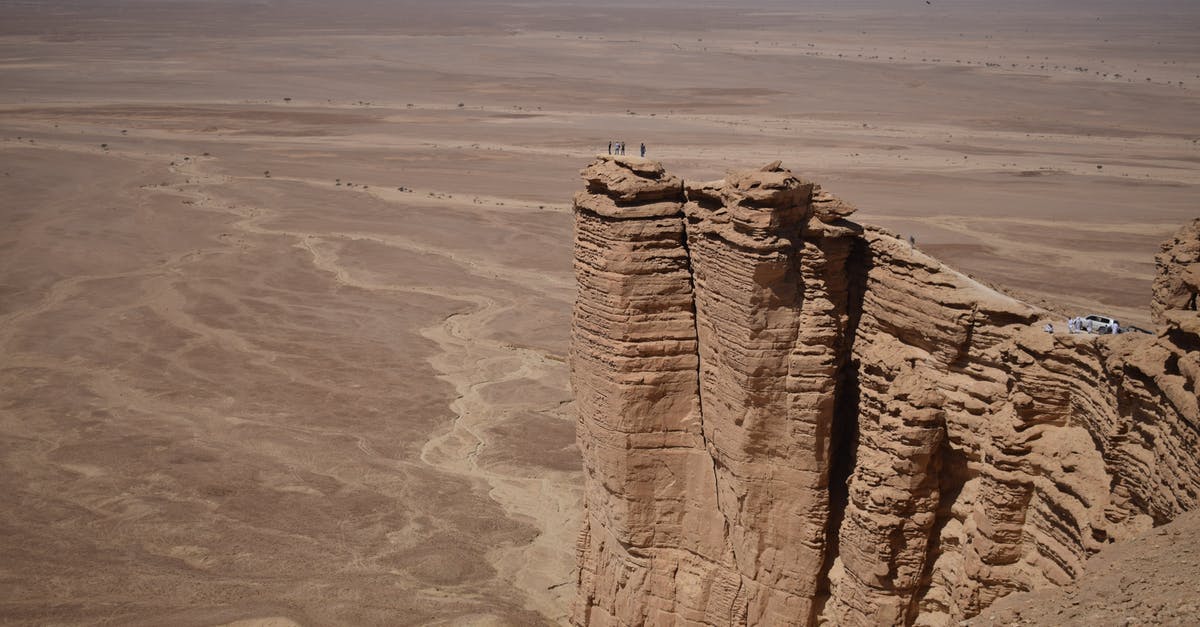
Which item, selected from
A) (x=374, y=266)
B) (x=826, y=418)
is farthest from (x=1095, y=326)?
(x=374, y=266)

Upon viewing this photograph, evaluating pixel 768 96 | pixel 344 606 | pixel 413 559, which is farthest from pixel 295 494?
pixel 768 96

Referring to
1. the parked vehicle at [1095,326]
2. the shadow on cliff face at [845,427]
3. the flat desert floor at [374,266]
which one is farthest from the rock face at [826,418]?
the flat desert floor at [374,266]

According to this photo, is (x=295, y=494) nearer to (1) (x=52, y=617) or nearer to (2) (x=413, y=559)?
(2) (x=413, y=559)

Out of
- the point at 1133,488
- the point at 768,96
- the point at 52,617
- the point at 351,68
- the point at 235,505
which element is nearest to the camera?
the point at 1133,488

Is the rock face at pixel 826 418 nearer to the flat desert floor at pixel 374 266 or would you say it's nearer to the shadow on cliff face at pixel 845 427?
the shadow on cliff face at pixel 845 427

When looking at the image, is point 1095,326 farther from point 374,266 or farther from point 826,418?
point 374,266

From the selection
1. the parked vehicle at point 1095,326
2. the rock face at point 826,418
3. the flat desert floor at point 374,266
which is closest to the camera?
the rock face at point 826,418

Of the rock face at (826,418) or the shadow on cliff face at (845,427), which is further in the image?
the shadow on cliff face at (845,427)

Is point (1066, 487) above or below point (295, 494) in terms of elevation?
above
